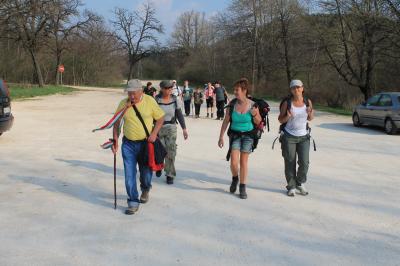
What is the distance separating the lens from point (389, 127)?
50.4 ft

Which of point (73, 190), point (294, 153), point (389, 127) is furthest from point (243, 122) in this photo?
point (389, 127)

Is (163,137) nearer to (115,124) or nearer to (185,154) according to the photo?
(115,124)

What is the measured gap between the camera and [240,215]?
5750mm

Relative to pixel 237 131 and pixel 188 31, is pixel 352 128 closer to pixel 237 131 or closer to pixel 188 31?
pixel 237 131

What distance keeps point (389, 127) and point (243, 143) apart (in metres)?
10.5

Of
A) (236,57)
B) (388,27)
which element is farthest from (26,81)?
(388,27)

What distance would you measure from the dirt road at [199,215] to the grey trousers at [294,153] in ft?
1.04

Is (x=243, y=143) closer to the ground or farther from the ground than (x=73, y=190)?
farther from the ground

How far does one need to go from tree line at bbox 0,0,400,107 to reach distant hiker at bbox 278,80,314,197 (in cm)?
1865

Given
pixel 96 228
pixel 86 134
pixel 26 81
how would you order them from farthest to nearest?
1. pixel 26 81
2. pixel 86 134
3. pixel 96 228

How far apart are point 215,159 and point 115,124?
4.23 m

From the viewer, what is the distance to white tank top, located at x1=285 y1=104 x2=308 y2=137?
6.52 metres

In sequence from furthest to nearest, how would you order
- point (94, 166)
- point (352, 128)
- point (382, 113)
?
point (352, 128), point (382, 113), point (94, 166)

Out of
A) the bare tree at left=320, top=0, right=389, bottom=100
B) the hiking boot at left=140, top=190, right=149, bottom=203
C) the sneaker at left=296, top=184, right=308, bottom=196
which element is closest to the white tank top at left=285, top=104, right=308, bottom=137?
the sneaker at left=296, top=184, right=308, bottom=196
